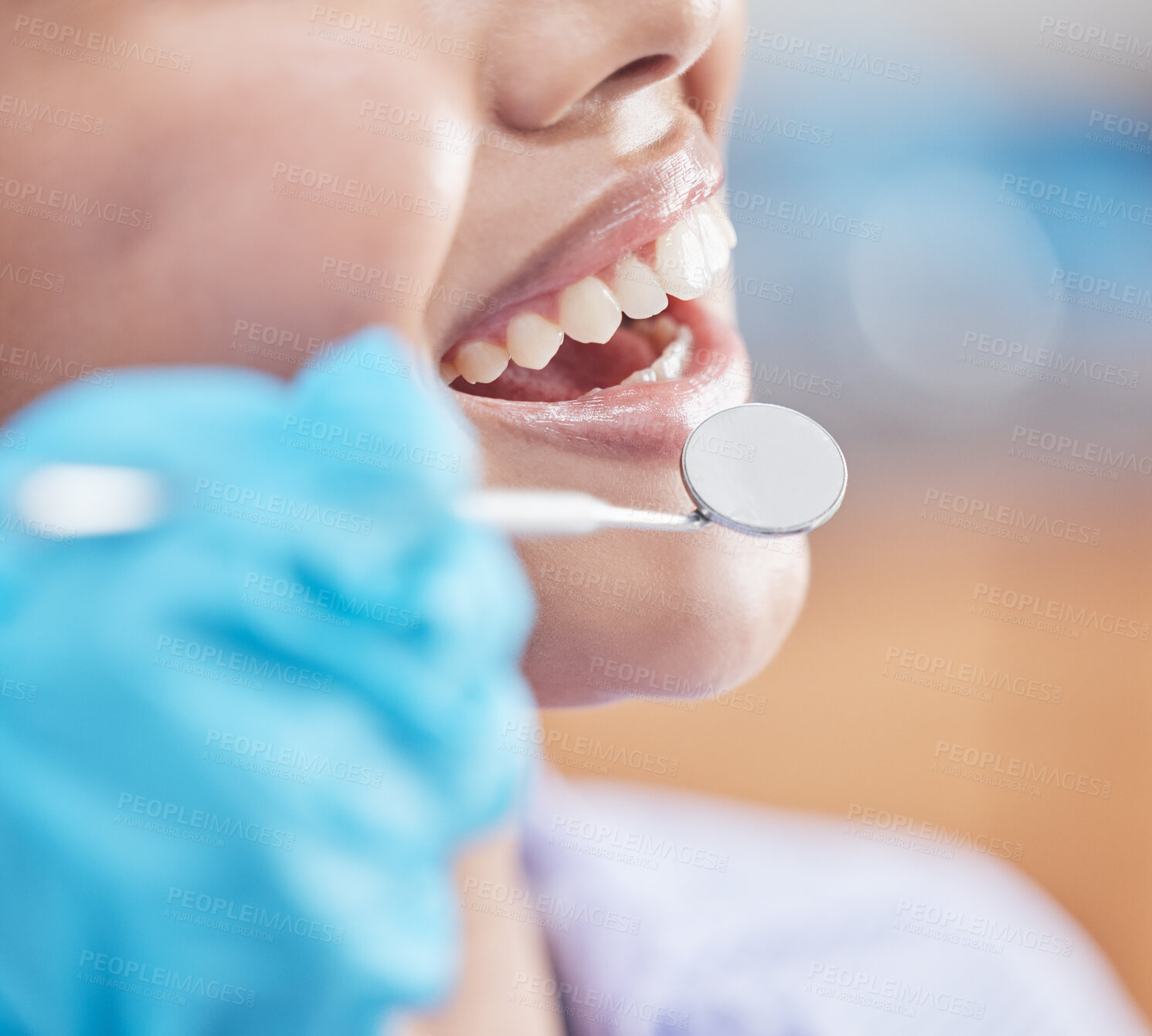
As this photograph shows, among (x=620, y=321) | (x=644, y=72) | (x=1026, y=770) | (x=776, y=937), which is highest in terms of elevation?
(x=644, y=72)

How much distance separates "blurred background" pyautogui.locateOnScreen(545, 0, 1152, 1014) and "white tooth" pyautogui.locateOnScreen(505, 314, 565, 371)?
1163 millimetres

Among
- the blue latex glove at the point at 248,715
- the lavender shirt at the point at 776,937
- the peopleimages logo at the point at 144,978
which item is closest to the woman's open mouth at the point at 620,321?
the blue latex glove at the point at 248,715

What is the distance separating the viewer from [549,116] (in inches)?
23.7

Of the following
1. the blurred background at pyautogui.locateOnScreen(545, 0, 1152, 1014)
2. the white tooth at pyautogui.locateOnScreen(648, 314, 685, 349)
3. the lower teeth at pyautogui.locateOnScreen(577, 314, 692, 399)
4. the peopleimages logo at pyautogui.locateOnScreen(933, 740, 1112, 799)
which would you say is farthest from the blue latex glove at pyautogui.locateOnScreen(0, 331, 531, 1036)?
the peopleimages logo at pyautogui.locateOnScreen(933, 740, 1112, 799)

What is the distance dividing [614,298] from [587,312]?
3cm

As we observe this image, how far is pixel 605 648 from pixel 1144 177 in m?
2.20

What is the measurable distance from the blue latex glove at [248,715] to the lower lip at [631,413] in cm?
15

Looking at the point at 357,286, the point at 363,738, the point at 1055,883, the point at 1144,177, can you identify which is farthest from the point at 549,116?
the point at 1144,177

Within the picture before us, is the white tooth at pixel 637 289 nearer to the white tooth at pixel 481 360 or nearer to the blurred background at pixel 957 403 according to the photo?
the white tooth at pixel 481 360

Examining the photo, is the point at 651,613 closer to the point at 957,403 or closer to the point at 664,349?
the point at 664,349

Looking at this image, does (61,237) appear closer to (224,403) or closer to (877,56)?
(224,403)

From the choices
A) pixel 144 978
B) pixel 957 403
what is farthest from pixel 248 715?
pixel 957 403

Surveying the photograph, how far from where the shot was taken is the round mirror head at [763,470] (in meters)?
0.62

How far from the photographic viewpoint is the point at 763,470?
0.64 m
